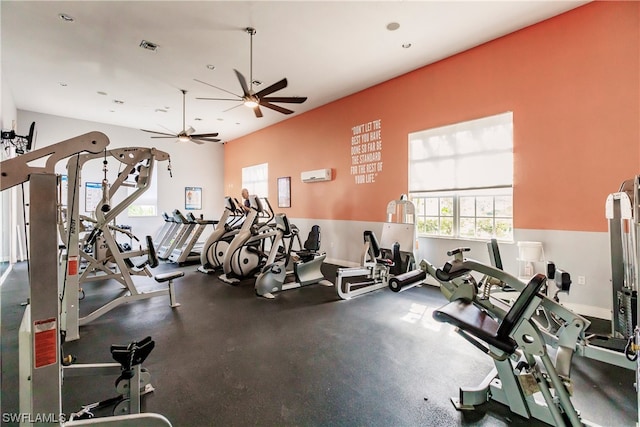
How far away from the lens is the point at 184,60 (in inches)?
185

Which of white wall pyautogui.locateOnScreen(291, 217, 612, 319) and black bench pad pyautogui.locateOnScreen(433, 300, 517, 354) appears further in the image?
white wall pyautogui.locateOnScreen(291, 217, 612, 319)

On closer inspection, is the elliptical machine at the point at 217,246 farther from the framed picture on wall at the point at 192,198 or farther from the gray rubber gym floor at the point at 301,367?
the framed picture on wall at the point at 192,198

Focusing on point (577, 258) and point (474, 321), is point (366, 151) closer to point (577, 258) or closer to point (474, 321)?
point (577, 258)

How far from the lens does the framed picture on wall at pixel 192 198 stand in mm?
9742

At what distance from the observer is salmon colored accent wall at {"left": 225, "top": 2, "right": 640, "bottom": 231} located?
128 inches

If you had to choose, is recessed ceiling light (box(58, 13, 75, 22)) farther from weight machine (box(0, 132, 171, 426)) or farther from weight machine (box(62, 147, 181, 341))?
weight machine (box(0, 132, 171, 426))

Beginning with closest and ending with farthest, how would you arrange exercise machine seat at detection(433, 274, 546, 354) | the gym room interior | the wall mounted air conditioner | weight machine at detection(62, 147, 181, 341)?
exercise machine seat at detection(433, 274, 546, 354), the gym room interior, weight machine at detection(62, 147, 181, 341), the wall mounted air conditioner

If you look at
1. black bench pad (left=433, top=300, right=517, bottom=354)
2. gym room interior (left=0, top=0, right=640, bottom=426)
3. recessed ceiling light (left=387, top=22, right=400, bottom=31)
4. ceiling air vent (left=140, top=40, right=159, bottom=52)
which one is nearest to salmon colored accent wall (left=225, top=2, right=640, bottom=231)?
gym room interior (left=0, top=0, right=640, bottom=426)

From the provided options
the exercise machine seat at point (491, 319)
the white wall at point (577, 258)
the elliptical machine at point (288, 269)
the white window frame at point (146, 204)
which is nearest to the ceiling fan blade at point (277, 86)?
the elliptical machine at point (288, 269)

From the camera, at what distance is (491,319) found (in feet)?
6.40

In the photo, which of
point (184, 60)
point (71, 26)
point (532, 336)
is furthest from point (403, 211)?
point (71, 26)

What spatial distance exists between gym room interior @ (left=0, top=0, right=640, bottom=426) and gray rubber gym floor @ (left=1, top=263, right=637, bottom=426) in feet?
0.06

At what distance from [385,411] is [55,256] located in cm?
209

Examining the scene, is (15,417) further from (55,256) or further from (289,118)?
(289,118)
